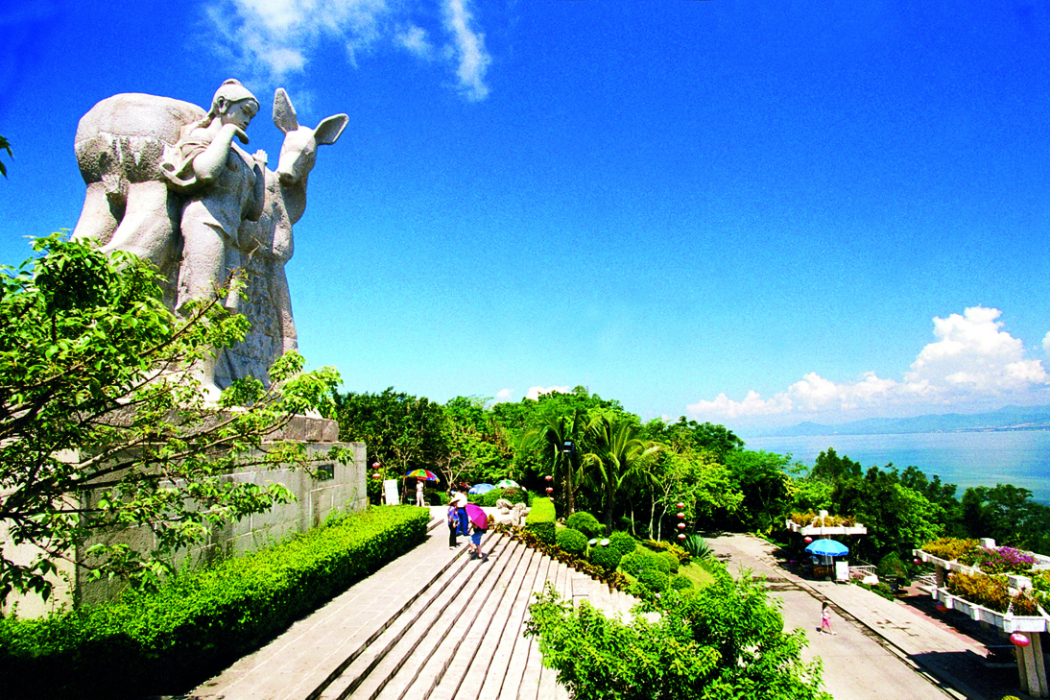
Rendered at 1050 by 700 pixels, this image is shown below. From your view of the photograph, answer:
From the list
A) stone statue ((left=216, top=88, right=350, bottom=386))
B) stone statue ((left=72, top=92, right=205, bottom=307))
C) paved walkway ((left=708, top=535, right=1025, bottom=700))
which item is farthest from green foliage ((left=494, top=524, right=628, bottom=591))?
stone statue ((left=72, top=92, right=205, bottom=307))

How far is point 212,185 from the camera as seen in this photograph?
9.31m

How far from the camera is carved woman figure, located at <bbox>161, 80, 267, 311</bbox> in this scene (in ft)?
29.6

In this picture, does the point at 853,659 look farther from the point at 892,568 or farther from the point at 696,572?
the point at 892,568

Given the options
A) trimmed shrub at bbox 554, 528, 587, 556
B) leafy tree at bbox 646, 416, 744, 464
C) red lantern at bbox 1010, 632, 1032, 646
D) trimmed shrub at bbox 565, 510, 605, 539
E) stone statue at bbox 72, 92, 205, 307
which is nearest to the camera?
stone statue at bbox 72, 92, 205, 307

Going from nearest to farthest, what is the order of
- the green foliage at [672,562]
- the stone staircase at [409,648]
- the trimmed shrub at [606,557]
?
the stone staircase at [409,648], the trimmed shrub at [606,557], the green foliage at [672,562]

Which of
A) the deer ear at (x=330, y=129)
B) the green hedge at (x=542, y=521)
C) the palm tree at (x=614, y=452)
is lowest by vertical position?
the green hedge at (x=542, y=521)

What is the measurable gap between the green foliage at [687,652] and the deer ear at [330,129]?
10239 mm

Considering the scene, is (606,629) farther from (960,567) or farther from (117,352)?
(960,567)

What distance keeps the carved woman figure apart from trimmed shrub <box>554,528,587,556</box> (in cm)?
1047

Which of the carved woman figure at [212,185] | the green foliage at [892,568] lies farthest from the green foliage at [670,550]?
the carved woman figure at [212,185]

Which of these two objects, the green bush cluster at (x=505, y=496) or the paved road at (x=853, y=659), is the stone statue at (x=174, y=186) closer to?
the paved road at (x=853, y=659)

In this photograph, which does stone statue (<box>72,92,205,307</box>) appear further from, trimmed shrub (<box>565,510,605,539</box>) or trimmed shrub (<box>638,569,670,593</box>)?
trimmed shrub (<box>565,510,605,539</box>)

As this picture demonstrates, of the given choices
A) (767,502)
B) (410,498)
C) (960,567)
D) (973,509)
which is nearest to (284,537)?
(410,498)

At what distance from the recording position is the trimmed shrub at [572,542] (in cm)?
1616
